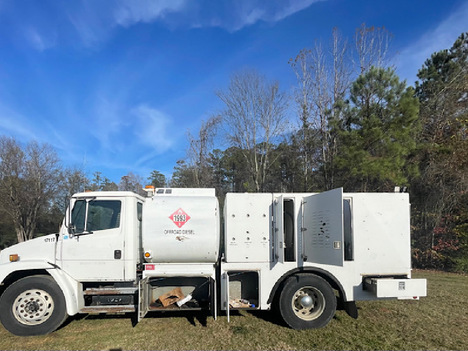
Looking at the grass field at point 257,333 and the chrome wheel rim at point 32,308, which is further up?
the chrome wheel rim at point 32,308

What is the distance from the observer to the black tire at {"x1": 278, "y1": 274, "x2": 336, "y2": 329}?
16.5 ft

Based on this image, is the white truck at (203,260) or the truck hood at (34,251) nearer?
the white truck at (203,260)

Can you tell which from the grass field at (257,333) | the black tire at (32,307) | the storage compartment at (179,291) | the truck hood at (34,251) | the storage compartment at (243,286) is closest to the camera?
the grass field at (257,333)

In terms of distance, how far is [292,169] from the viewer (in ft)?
69.1

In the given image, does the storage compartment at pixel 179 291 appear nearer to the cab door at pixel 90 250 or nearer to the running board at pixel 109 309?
the running board at pixel 109 309

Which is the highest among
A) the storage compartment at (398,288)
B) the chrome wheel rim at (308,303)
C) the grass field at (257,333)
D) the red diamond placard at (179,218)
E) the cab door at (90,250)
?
the red diamond placard at (179,218)

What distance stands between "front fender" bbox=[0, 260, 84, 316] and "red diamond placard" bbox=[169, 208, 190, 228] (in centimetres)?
194

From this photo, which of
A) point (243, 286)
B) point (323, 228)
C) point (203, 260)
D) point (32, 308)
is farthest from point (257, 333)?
point (32, 308)

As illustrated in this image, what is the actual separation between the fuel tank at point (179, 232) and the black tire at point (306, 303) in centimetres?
139

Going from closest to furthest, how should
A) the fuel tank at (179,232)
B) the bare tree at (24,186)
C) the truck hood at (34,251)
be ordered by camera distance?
1. the truck hood at (34,251)
2. the fuel tank at (179,232)
3. the bare tree at (24,186)

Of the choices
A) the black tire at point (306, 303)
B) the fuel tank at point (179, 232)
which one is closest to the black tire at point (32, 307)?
the fuel tank at point (179, 232)

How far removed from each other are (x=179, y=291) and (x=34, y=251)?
255 cm

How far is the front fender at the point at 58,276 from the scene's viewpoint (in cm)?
488

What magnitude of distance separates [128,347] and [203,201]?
8.20 feet
